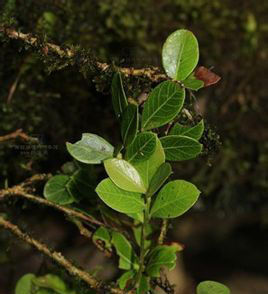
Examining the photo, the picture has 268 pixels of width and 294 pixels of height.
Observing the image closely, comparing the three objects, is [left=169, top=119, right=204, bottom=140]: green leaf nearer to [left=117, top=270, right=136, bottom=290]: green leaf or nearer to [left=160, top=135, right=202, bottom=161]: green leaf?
[left=160, top=135, right=202, bottom=161]: green leaf

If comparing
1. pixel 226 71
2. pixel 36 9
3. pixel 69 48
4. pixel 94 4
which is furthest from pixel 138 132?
pixel 226 71

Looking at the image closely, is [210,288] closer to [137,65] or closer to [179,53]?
[179,53]

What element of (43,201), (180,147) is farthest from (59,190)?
(180,147)

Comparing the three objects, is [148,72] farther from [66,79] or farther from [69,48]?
[66,79]

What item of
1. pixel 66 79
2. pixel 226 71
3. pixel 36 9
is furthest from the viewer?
pixel 226 71

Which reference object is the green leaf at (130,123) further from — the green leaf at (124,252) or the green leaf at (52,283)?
the green leaf at (52,283)

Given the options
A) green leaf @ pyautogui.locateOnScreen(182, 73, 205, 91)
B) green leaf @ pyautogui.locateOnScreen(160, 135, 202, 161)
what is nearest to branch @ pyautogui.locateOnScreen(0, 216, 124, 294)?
green leaf @ pyautogui.locateOnScreen(160, 135, 202, 161)
